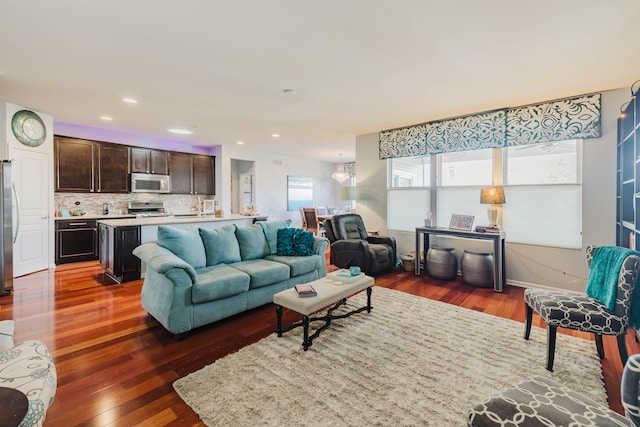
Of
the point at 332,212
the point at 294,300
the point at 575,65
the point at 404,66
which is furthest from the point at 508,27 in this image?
the point at 332,212

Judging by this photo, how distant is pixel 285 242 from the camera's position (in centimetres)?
381

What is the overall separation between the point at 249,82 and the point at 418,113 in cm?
257

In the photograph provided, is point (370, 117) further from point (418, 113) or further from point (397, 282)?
point (397, 282)

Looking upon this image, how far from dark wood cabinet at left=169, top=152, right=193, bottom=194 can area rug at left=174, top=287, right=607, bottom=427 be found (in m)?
5.49

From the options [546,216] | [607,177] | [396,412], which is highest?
[607,177]

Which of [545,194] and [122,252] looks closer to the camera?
[545,194]

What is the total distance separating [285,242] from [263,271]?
2.50ft

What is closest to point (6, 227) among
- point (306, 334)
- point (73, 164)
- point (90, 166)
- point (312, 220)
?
point (73, 164)

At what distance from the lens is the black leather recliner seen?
444 cm

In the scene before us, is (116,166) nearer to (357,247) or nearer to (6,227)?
(6,227)

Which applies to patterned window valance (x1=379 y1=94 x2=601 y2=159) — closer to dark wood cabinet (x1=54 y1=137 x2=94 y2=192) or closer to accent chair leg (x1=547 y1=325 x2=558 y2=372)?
accent chair leg (x1=547 y1=325 x2=558 y2=372)

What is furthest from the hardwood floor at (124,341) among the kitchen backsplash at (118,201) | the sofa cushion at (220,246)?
the kitchen backsplash at (118,201)

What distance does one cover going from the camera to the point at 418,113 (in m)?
4.39

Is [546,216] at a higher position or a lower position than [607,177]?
lower
